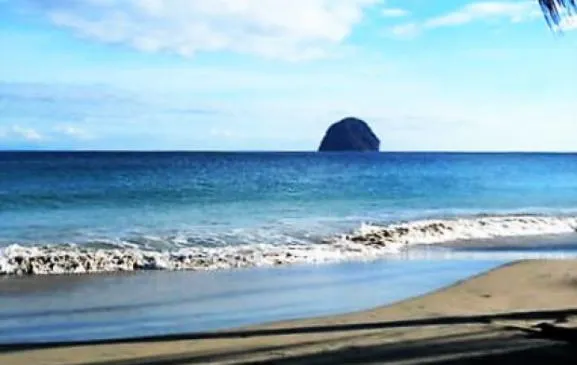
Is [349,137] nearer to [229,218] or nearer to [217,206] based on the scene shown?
[217,206]

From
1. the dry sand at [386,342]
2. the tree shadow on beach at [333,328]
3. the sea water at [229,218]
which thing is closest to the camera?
the dry sand at [386,342]

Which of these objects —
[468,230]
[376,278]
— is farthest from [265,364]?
[468,230]

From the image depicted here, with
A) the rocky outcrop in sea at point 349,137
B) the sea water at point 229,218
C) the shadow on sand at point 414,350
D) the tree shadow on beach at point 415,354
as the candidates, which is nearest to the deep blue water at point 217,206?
the sea water at point 229,218

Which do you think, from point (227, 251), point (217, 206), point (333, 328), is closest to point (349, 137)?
point (217, 206)

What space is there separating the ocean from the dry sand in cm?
82

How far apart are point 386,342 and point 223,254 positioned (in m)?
8.49

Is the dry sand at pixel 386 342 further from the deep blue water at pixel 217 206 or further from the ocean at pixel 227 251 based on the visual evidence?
the deep blue water at pixel 217 206

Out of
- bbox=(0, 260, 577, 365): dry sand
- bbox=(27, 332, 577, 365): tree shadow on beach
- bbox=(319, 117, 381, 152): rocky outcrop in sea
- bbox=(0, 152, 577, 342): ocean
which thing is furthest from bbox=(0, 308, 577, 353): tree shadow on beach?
bbox=(319, 117, 381, 152): rocky outcrop in sea

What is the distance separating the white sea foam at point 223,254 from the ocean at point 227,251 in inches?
1.3

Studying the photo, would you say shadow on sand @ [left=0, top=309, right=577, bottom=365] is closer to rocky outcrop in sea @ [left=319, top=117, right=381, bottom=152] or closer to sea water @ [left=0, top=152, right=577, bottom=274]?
sea water @ [left=0, top=152, right=577, bottom=274]

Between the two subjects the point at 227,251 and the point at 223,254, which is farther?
the point at 227,251

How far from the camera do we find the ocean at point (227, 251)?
962 cm

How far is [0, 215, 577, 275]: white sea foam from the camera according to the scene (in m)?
13.8

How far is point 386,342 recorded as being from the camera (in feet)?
23.0
